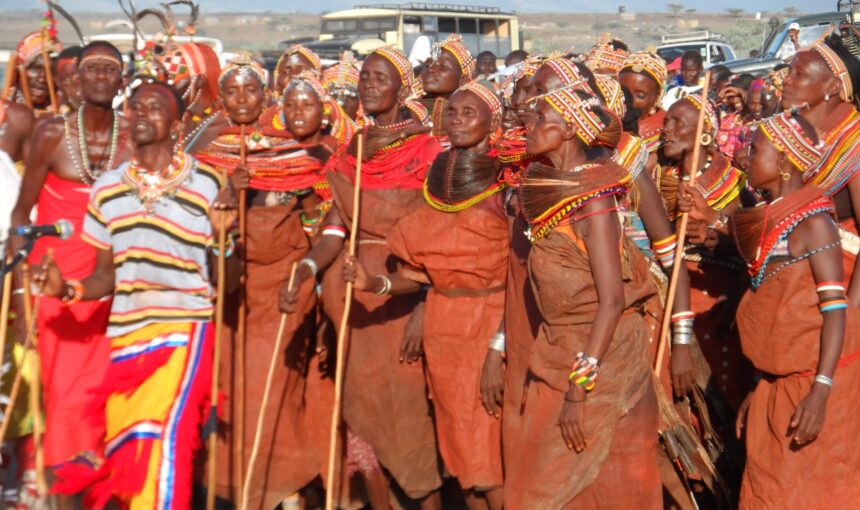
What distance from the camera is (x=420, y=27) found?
31.8m

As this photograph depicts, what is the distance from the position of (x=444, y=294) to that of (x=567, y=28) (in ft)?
241

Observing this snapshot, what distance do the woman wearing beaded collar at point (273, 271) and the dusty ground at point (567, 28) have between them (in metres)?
44.1

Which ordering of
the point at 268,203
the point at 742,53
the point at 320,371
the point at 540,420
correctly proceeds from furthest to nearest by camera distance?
1. the point at 742,53
2. the point at 320,371
3. the point at 268,203
4. the point at 540,420

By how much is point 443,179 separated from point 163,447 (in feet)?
6.28

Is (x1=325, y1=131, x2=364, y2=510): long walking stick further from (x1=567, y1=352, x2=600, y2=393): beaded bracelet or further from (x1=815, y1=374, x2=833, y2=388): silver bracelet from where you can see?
(x1=815, y1=374, x2=833, y2=388): silver bracelet

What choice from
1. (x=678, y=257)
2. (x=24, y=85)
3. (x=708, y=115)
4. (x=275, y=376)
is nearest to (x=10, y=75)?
(x=24, y=85)

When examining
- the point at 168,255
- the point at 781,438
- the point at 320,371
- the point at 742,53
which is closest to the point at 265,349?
the point at 320,371

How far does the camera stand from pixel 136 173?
571 cm

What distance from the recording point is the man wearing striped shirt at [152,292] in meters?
5.66

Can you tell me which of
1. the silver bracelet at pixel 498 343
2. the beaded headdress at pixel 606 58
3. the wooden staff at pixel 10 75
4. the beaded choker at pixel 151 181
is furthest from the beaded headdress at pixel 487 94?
the wooden staff at pixel 10 75

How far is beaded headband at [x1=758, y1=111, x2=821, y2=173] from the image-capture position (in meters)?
5.29

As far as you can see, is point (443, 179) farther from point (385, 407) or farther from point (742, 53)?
point (742, 53)

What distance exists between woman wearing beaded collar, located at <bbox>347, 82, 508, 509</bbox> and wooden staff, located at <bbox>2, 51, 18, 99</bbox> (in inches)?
146

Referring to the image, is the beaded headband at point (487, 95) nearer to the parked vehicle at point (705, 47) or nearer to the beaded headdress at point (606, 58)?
the beaded headdress at point (606, 58)
